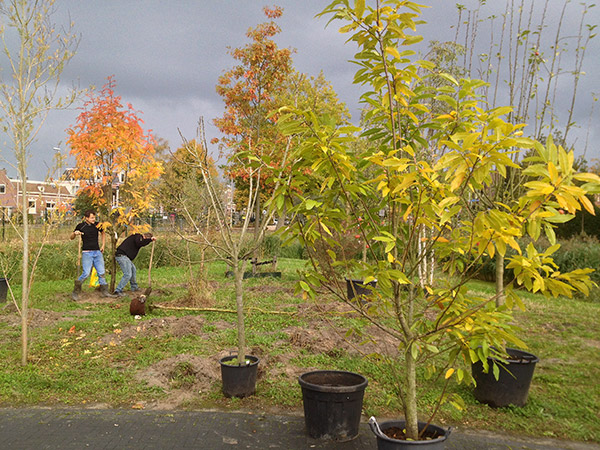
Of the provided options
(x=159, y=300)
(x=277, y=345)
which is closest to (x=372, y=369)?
(x=277, y=345)

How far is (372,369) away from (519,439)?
6.61 feet

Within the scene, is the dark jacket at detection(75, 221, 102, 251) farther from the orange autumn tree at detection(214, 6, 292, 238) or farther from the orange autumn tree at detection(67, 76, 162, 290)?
the orange autumn tree at detection(214, 6, 292, 238)

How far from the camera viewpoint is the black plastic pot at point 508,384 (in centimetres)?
477

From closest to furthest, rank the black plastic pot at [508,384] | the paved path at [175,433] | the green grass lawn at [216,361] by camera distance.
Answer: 1. the paved path at [175,433]
2. the black plastic pot at [508,384]
3. the green grass lawn at [216,361]

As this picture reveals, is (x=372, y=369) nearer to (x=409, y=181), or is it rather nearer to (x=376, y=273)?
(x=376, y=273)

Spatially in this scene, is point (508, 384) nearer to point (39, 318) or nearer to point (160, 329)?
point (160, 329)

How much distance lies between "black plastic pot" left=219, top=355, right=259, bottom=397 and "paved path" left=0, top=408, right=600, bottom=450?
0.35 meters

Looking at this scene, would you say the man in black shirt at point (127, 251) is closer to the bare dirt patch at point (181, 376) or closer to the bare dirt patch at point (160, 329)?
the bare dirt patch at point (160, 329)

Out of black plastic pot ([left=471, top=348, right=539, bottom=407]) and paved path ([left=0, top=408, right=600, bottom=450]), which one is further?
black plastic pot ([left=471, top=348, right=539, bottom=407])

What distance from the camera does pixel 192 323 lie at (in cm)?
767

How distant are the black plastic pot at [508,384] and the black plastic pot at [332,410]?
1502mm

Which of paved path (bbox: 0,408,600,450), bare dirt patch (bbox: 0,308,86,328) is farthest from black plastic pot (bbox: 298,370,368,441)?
bare dirt patch (bbox: 0,308,86,328)

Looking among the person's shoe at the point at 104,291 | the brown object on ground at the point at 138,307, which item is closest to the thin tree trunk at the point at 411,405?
the brown object on ground at the point at 138,307

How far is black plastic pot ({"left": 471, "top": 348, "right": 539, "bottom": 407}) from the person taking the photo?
15.7ft
